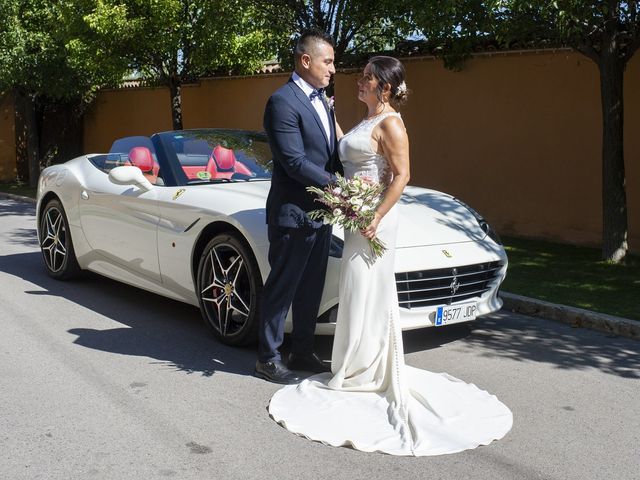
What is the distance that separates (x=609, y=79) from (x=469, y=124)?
323cm

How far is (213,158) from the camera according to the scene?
6613 millimetres

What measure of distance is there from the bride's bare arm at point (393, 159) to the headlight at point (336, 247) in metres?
0.58

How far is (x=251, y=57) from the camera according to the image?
52.7 ft

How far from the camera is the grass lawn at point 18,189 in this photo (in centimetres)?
1806

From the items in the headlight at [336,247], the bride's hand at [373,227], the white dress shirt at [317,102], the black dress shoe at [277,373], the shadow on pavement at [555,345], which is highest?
the white dress shirt at [317,102]

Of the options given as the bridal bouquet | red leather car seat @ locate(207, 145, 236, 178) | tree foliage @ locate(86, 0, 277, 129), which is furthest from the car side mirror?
tree foliage @ locate(86, 0, 277, 129)

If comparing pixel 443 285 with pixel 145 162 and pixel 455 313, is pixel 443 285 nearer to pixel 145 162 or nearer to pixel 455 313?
pixel 455 313

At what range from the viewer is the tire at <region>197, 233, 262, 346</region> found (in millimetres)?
5543

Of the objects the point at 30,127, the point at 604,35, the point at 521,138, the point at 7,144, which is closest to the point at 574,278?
the point at 604,35

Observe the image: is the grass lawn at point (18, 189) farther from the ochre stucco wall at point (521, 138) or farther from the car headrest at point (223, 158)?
the car headrest at point (223, 158)

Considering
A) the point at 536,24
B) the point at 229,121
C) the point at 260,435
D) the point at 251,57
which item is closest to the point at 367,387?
the point at 260,435

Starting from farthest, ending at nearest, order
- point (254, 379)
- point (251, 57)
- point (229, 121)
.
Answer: point (229, 121) < point (251, 57) < point (254, 379)

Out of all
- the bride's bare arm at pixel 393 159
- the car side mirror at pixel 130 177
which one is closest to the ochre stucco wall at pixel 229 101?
the car side mirror at pixel 130 177

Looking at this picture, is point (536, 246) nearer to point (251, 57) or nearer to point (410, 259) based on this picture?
point (410, 259)
